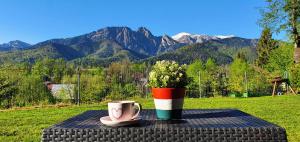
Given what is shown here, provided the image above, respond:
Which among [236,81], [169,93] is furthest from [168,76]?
[236,81]

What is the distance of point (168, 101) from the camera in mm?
1953

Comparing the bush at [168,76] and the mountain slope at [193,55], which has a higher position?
the mountain slope at [193,55]

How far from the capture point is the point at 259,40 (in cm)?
3447

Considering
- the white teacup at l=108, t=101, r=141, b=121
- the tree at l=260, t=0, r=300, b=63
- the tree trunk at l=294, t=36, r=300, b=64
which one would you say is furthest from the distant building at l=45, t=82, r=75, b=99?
the white teacup at l=108, t=101, r=141, b=121

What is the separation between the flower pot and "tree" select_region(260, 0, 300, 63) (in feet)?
27.3

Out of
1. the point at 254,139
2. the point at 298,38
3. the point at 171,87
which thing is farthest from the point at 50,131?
the point at 298,38

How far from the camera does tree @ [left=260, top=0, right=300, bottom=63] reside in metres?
9.63

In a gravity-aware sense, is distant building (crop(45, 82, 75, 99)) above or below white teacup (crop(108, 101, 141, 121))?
below

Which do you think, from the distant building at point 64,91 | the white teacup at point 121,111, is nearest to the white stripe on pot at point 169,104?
the white teacup at point 121,111

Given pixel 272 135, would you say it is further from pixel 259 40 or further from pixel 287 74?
pixel 259 40

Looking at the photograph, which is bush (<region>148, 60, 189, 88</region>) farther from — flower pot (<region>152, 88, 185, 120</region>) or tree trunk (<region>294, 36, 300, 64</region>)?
tree trunk (<region>294, 36, 300, 64</region>)

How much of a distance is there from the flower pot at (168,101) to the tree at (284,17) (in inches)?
328

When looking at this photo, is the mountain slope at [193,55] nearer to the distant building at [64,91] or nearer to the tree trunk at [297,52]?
the distant building at [64,91]

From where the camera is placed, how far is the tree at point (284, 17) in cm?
963
